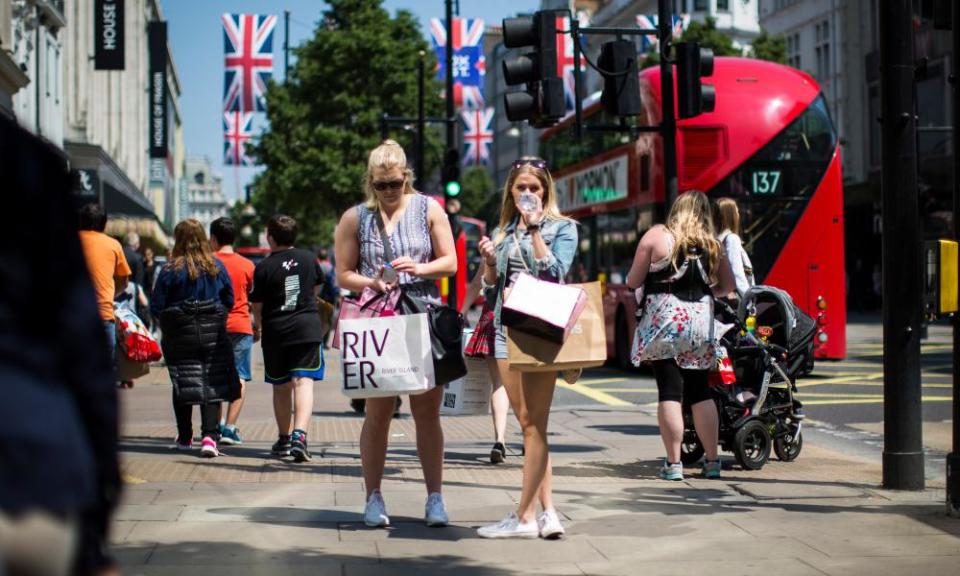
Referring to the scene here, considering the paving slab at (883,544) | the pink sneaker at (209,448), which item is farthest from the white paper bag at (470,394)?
the paving slab at (883,544)

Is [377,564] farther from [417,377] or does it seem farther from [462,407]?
[462,407]

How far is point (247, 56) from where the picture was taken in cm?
3862

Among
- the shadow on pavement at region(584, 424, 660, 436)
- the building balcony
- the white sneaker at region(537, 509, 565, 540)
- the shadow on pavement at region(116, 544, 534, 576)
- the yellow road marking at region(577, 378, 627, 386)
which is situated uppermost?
the building balcony

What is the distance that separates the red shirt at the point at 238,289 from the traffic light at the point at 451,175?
12440mm

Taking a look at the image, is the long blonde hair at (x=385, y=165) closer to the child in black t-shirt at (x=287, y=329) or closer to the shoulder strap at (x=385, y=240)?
the shoulder strap at (x=385, y=240)

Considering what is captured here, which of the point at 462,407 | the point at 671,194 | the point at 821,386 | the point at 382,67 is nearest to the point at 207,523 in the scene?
the point at 462,407

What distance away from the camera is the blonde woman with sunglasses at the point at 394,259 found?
6.33m

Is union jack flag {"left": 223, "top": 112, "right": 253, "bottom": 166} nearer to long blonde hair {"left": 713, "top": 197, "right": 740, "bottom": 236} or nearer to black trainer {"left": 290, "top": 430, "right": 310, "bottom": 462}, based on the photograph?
long blonde hair {"left": 713, "top": 197, "right": 740, "bottom": 236}

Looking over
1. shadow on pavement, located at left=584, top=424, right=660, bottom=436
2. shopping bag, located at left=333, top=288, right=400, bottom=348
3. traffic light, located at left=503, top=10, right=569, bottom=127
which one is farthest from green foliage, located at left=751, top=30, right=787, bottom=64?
shopping bag, located at left=333, top=288, right=400, bottom=348

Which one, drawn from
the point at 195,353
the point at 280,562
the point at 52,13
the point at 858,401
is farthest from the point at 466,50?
the point at 280,562

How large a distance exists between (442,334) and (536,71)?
5.74 metres

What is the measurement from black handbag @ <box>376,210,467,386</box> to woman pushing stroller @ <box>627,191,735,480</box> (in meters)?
2.04

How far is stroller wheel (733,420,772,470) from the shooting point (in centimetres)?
859

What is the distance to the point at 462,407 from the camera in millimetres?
8125
